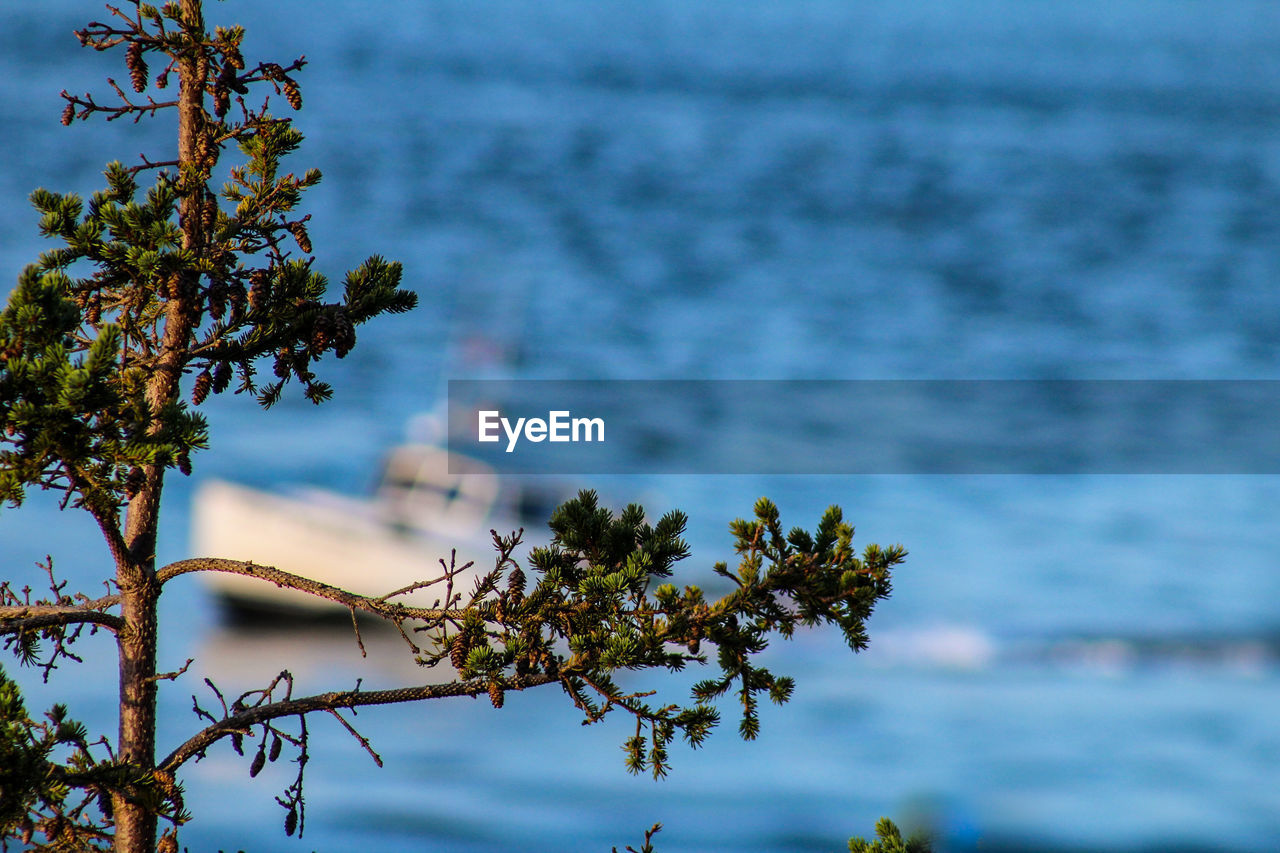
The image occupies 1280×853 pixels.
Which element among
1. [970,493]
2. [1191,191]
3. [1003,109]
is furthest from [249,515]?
[1003,109]

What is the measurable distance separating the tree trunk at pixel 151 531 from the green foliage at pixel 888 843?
9.87 feet

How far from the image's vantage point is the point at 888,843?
→ 5188mm

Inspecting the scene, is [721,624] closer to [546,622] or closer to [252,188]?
[546,622]

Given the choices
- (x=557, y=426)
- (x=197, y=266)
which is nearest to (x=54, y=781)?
(x=197, y=266)

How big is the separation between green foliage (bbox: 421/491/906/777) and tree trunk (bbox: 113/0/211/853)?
4.52ft

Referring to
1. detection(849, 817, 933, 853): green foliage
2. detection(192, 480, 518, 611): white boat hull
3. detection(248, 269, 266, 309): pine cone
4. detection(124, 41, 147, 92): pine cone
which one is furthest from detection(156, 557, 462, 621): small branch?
detection(192, 480, 518, 611): white boat hull

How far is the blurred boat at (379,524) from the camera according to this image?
2694 centimetres

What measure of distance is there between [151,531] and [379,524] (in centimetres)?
2204

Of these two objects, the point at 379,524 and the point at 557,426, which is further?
the point at 379,524

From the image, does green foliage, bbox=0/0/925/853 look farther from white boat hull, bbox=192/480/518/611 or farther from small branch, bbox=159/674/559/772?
white boat hull, bbox=192/480/518/611

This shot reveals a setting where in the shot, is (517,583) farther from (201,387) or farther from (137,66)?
(137,66)

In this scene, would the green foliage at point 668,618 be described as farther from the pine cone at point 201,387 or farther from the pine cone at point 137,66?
the pine cone at point 137,66

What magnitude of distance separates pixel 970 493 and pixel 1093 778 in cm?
2499

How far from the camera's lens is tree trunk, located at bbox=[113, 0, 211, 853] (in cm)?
558
